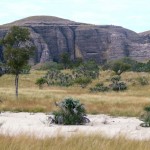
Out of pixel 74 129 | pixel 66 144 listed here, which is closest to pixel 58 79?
pixel 74 129

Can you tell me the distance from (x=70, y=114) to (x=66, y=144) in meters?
11.3

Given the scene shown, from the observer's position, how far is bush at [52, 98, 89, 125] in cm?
1850

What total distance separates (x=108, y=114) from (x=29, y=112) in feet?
14.6

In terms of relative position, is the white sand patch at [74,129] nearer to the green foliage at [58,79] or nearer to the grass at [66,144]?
the grass at [66,144]

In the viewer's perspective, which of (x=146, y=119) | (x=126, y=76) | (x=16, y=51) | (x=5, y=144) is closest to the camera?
(x=5, y=144)

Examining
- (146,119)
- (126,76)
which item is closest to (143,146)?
(146,119)

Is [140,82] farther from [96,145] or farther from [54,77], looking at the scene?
[96,145]

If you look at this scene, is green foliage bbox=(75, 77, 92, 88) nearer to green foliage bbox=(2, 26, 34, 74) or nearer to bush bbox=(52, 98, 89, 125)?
green foliage bbox=(2, 26, 34, 74)

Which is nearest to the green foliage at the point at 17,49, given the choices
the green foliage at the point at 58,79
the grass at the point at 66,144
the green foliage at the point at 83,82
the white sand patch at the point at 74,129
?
the white sand patch at the point at 74,129

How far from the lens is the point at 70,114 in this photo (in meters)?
18.8

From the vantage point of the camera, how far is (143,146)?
24.6ft

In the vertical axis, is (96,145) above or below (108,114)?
above

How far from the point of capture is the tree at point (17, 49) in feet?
117

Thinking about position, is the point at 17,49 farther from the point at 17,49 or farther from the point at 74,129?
Answer: the point at 74,129
